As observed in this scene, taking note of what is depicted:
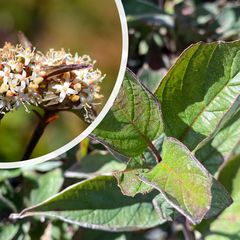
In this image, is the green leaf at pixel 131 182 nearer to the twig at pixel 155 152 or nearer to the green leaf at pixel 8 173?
the twig at pixel 155 152

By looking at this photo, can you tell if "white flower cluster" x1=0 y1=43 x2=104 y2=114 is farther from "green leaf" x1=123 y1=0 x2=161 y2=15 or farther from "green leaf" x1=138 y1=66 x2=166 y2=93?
"green leaf" x1=123 y1=0 x2=161 y2=15

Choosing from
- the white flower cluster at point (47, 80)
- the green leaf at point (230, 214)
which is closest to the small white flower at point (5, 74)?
the white flower cluster at point (47, 80)

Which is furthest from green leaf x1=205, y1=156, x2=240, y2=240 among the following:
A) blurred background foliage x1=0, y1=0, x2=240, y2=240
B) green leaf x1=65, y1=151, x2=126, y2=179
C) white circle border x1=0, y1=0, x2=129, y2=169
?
white circle border x1=0, y1=0, x2=129, y2=169

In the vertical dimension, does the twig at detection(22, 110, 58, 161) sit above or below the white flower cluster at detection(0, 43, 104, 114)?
below

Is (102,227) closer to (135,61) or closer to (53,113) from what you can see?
(53,113)

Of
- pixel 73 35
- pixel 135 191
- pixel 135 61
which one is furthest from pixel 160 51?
pixel 135 191

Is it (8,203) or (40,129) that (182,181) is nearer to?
(40,129)
